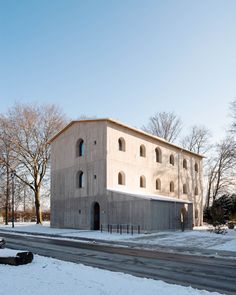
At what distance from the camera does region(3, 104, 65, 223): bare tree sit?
46.2 metres

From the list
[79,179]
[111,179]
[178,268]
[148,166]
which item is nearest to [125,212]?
[111,179]

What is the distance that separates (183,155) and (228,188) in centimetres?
1774

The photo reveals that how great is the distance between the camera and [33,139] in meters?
46.8

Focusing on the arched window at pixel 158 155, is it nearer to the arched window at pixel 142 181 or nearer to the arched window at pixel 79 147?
the arched window at pixel 142 181

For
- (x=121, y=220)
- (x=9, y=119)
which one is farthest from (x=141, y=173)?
(x=9, y=119)

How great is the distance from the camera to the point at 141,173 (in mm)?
38938

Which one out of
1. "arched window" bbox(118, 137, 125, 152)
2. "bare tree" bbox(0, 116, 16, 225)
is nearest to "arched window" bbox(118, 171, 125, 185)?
"arched window" bbox(118, 137, 125, 152)

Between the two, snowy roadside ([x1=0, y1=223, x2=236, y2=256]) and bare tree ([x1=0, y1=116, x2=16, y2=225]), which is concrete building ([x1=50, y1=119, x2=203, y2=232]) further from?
bare tree ([x1=0, y1=116, x2=16, y2=225])

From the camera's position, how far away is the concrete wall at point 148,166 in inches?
1388

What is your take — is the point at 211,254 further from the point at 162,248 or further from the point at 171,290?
the point at 171,290

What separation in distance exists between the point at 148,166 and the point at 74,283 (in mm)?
31727

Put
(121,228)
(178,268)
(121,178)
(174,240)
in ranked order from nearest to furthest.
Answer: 1. (178,268)
2. (174,240)
3. (121,228)
4. (121,178)

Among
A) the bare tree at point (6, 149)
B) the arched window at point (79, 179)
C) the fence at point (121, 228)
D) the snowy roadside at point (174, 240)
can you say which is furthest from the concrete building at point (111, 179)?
the bare tree at point (6, 149)

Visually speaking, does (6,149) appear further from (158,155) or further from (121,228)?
(121,228)
